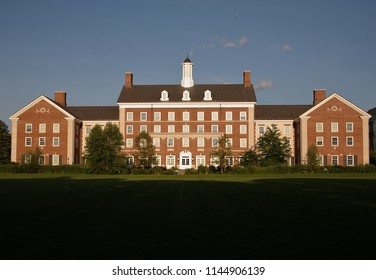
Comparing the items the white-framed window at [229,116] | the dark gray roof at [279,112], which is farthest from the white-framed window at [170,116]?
the dark gray roof at [279,112]

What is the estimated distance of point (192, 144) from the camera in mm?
67438

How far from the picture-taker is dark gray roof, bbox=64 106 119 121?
72.2 meters

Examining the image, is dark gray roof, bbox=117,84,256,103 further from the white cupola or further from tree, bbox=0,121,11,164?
tree, bbox=0,121,11,164

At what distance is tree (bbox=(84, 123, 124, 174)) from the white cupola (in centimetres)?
2135

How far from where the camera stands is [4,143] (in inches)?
2692

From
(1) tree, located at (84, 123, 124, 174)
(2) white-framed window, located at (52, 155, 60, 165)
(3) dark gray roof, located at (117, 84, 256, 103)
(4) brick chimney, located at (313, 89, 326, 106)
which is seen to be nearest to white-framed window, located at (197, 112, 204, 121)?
(3) dark gray roof, located at (117, 84, 256, 103)

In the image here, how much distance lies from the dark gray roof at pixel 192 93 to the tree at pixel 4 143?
19.0m

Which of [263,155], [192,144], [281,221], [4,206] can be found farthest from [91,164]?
[281,221]

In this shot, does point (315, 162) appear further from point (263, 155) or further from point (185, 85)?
point (185, 85)

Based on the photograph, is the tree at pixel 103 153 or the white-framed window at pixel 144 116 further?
the white-framed window at pixel 144 116

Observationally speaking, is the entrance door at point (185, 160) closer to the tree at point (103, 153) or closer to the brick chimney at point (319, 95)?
the tree at point (103, 153)

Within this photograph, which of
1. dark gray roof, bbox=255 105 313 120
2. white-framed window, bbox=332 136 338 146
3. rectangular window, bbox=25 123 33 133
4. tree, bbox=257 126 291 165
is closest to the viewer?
tree, bbox=257 126 291 165

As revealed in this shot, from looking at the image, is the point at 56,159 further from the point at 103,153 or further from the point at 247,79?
the point at 247,79

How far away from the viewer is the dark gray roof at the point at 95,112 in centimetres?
7219
